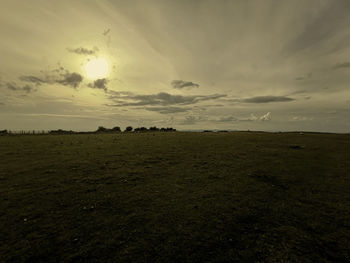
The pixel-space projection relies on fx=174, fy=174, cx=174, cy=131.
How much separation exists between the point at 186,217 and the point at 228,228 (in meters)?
1.83

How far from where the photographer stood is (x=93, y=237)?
6.45 metres

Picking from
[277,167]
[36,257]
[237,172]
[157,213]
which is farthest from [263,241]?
[277,167]

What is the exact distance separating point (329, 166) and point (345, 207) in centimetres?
999

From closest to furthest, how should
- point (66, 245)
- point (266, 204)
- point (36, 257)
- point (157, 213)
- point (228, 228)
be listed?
1. point (36, 257)
2. point (66, 245)
3. point (228, 228)
4. point (157, 213)
5. point (266, 204)

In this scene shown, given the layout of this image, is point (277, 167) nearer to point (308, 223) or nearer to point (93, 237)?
point (308, 223)

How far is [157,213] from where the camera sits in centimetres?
815

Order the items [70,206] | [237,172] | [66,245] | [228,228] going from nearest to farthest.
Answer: [66,245] → [228,228] → [70,206] → [237,172]

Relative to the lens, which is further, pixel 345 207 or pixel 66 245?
pixel 345 207

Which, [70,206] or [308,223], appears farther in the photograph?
[70,206]

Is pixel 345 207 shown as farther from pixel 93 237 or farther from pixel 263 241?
pixel 93 237

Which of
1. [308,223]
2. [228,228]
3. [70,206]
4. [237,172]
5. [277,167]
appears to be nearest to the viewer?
[228,228]

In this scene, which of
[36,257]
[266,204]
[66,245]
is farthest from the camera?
[266,204]

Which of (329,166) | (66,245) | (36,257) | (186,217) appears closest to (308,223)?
(186,217)

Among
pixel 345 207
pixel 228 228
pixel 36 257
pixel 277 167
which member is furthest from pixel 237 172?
pixel 36 257
